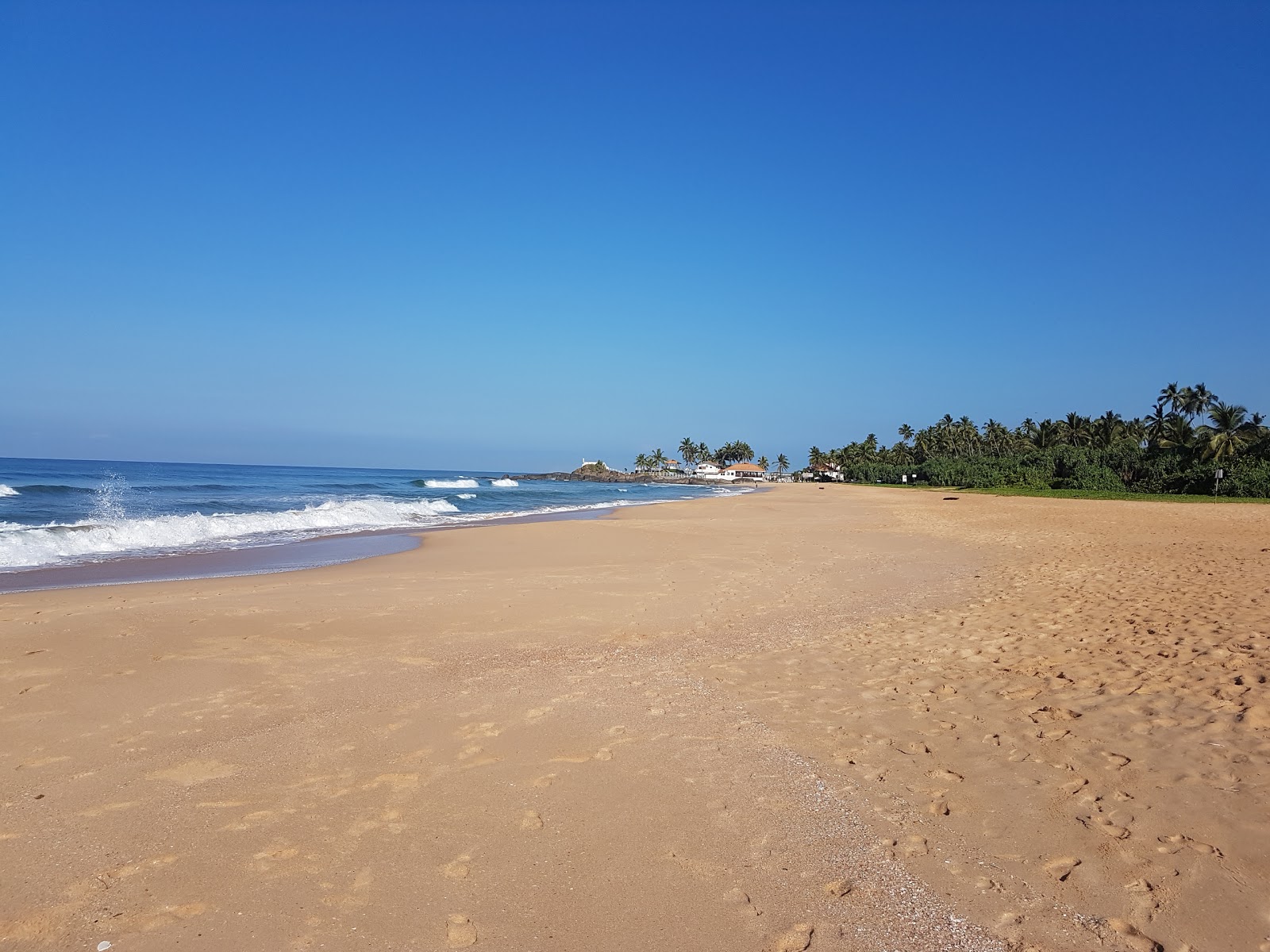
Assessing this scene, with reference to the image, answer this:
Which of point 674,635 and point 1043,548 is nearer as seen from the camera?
point 674,635

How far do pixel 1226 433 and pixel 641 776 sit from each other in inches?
2597

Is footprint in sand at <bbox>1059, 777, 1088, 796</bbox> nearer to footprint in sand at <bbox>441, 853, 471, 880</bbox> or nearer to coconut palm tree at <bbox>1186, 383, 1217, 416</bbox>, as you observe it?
footprint in sand at <bbox>441, 853, 471, 880</bbox>

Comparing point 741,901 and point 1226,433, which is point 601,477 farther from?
point 741,901

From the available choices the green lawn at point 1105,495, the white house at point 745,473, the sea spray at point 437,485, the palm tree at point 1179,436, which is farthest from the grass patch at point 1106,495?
the white house at point 745,473

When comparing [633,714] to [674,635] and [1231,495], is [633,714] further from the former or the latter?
[1231,495]

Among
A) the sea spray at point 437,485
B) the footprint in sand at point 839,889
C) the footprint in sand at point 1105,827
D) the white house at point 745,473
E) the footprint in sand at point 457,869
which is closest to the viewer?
the footprint in sand at point 839,889

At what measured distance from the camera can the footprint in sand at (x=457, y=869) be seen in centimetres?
325

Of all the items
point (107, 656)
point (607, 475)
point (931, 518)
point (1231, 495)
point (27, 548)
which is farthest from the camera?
point (607, 475)

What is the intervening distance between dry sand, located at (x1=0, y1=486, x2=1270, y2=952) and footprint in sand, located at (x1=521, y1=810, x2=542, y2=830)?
0.03 metres

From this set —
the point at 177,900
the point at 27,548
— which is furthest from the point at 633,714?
the point at 27,548

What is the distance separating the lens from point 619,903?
10.1ft

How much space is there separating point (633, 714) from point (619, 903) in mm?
2290

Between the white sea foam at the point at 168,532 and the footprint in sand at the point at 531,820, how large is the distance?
15389 mm

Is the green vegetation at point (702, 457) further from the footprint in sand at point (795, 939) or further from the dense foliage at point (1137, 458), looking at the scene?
the footprint in sand at point (795, 939)
